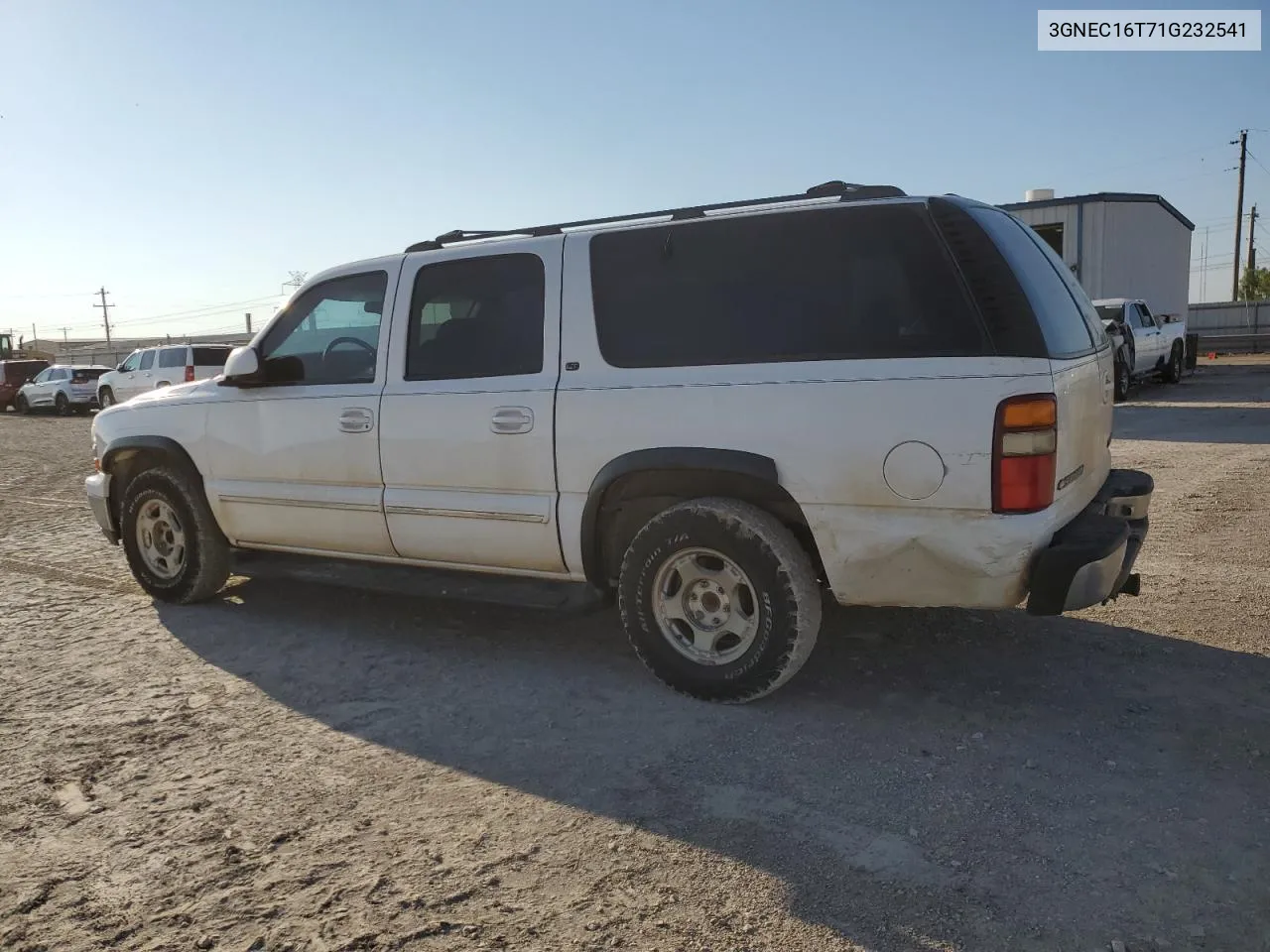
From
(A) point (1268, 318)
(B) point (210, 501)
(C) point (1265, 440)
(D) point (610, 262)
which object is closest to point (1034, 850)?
(D) point (610, 262)

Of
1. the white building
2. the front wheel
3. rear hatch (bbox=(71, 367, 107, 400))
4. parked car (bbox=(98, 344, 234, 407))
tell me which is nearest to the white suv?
parked car (bbox=(98, 344, 234, 407))

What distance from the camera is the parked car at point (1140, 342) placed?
1619 centimetres

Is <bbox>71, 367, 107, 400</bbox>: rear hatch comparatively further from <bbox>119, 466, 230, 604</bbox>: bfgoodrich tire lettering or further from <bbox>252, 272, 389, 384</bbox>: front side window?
<bbox>252, 272, 389, 384</bbox>: front side window

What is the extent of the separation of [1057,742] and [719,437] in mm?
1675

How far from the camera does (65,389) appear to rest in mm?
27016

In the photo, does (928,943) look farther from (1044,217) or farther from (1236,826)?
(1044,217)

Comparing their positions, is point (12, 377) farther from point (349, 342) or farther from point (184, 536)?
point (349, 342)

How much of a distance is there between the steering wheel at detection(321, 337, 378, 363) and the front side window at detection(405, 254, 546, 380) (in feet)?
0.80

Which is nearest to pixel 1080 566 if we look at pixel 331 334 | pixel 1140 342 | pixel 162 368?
pixel 331 334

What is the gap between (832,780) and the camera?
3207 millimetres

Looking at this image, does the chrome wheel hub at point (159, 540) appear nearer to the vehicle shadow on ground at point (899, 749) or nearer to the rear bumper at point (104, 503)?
the rear bumper at point (104, 503)

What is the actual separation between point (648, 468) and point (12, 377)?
33.4 meters

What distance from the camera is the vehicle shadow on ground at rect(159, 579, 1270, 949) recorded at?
2.54m

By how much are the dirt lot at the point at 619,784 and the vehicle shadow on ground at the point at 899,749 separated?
13 millimetres
